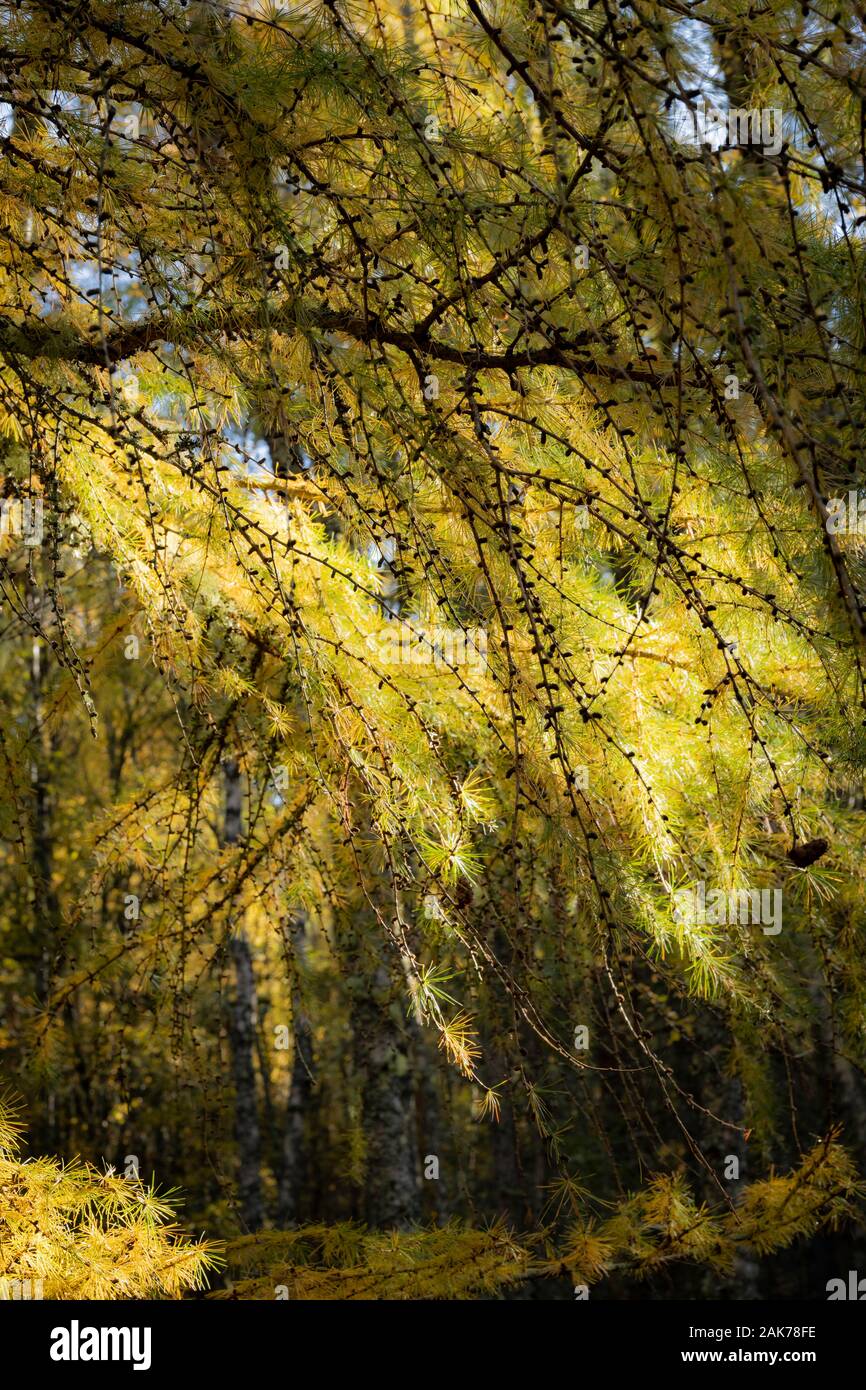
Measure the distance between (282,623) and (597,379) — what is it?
0.85 meters

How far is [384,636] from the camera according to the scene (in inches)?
101

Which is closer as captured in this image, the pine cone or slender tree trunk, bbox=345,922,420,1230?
the pine cone

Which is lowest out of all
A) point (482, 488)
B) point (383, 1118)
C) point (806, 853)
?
point (383, 1118)

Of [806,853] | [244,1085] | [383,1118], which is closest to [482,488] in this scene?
[806,853]

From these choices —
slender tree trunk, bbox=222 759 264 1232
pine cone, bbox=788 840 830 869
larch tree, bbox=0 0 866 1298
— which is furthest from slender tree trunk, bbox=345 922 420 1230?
pine cone, bbox=788 840 830 869

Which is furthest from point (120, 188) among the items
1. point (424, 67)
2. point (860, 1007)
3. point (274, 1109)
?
point (274, 1109)

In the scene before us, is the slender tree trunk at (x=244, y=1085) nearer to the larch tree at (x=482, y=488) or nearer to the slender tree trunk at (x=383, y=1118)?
the slender tree trunk at (x=383, y=1118)

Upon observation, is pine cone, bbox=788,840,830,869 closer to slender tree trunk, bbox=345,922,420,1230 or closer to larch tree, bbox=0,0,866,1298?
larch tree, bbox=0,0,866,1298

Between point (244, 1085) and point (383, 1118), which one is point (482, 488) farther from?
point (244, 1085)

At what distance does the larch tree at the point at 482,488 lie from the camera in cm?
145

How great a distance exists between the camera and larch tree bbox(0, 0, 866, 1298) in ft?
4.76

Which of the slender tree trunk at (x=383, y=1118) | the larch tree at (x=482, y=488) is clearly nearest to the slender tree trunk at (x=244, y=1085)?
the slender tree trunk at (x=383, y=1118)

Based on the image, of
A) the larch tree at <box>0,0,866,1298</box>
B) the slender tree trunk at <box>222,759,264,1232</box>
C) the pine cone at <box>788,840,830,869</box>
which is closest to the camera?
the larch tree at <box>0,0,866,1298</box>

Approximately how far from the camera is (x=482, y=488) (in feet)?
5.29
